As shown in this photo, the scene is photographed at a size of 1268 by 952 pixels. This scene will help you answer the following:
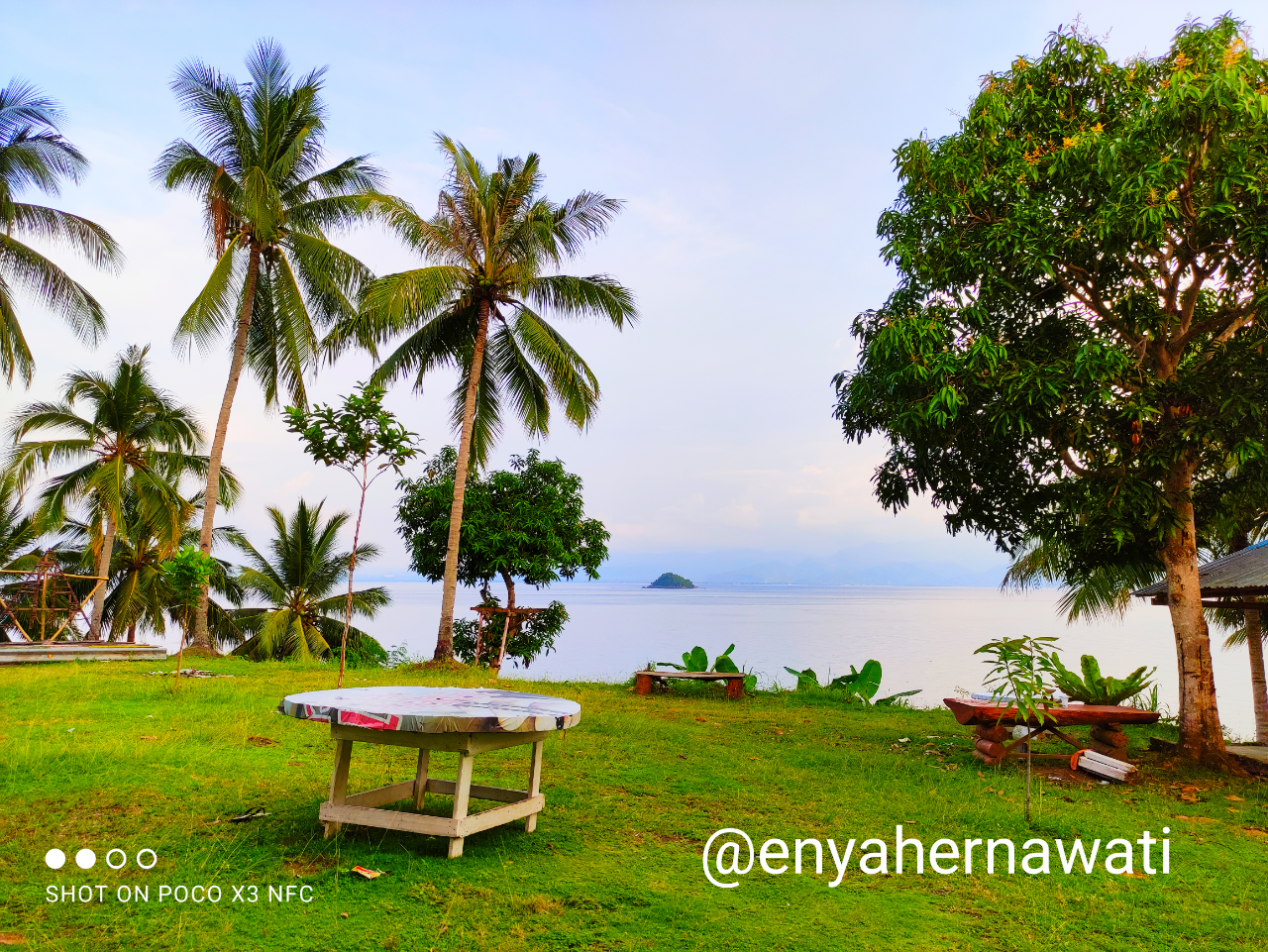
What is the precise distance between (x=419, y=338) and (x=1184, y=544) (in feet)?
41.0

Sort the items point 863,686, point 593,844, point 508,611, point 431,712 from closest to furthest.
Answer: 1. point 431,712
2. point 593,844
3. point 863,686
4. point 508,611

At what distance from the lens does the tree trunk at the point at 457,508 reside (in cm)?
1391

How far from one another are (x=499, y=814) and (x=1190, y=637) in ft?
23.7

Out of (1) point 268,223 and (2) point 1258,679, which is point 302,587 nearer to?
(1) point 268,223

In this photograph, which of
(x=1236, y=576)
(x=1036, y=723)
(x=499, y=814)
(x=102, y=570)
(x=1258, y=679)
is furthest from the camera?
(x=102, y=570)

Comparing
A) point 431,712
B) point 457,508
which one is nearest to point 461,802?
point 431,712

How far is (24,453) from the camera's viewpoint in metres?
19.7

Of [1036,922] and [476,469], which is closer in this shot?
[1036,922]

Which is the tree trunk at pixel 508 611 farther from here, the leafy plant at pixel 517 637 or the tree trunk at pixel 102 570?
the tree trunk at pixel 102 570

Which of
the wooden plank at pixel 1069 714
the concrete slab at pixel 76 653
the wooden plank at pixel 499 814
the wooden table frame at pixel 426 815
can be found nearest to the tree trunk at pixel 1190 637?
the wooden plank at pixel 1069 714

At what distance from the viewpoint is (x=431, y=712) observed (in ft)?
13.3

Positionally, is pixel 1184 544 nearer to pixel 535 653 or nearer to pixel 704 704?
pixel 704 704

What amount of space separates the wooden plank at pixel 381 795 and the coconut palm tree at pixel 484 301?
877cm

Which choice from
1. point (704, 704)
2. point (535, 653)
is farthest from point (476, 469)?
point (704, 704)
